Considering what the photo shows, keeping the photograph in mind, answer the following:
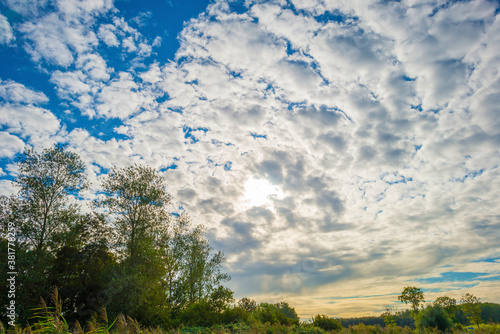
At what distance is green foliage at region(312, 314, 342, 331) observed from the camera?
1572cm

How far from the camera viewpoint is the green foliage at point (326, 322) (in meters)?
15.7

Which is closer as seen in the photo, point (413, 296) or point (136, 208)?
point (136, 208)

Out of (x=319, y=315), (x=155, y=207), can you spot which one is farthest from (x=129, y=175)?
(x=319, y=315)

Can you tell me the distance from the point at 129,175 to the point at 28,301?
47.0 feet

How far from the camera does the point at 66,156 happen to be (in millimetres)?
29156

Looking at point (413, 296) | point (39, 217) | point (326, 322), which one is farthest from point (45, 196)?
point (413, 296)

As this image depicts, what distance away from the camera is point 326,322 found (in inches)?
628

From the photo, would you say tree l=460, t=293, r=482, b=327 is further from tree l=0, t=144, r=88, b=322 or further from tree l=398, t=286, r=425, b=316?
tree l=0, t=144, r=88, b=322

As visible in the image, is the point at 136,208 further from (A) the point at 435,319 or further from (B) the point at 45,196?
(A) the point at 435,319

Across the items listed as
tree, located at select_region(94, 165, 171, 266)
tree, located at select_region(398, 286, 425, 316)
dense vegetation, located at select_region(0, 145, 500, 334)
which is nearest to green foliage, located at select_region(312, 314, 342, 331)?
dense vegetation, located at select_region(0, 145, 500, 334)

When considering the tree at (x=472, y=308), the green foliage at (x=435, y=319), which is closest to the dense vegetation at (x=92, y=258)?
the green foliage at (x=435, y=319)

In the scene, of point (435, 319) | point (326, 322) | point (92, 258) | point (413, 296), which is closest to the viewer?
point (326, 322)

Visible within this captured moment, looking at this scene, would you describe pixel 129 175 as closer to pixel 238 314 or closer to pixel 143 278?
pixel 143 278

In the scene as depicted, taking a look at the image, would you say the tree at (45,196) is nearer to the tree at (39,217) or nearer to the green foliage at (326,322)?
the tree at (39,217)
